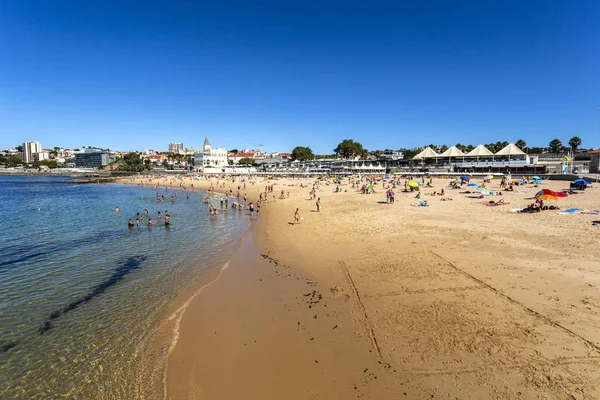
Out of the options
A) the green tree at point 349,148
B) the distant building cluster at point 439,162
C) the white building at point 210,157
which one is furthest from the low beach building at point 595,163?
the white building at point 210,157

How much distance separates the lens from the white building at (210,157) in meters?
117

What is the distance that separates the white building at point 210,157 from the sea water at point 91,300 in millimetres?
97925

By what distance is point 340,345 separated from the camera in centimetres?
672

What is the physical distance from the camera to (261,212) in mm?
27750

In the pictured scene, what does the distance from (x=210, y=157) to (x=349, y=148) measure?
173 feet

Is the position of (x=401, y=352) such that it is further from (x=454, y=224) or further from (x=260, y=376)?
(x=454, y=224)

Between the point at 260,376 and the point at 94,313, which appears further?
the point at 94,313

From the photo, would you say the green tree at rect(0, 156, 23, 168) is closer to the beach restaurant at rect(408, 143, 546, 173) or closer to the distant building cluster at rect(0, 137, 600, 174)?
the distant building cluster at rect(0, 137, 600, 174)

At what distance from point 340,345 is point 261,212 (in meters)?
21.6

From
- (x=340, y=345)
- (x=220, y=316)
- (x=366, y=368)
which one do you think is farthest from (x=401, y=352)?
(x=220, y=316)

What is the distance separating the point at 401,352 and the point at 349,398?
162 centimetres

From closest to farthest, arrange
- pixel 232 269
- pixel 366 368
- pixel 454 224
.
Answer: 1. pixel 366 368
2. pixel 232 269
3. pixel 454 224

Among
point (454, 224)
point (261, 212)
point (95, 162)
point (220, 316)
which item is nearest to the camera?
point (220, 316)

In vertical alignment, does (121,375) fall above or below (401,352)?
below
